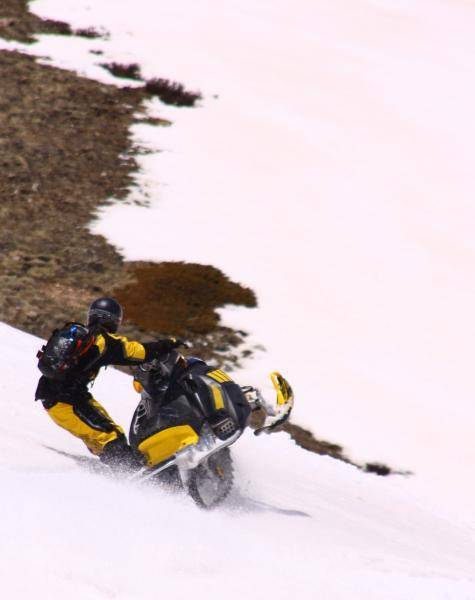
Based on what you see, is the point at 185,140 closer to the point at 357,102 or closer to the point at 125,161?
the point at 125,161

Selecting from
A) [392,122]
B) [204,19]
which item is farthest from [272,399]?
[204,19]

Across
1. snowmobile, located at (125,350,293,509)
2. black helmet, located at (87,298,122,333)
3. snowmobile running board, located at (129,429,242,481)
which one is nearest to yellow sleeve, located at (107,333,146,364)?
black helmet, located at (87,298,122,333)

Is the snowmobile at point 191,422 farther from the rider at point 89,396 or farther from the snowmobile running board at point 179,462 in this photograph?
the rider at point 89,396

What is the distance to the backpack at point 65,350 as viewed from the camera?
27.6ft

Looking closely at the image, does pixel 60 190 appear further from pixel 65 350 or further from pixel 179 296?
pixel 65 350

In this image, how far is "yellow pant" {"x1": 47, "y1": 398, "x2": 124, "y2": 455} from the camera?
8.80m

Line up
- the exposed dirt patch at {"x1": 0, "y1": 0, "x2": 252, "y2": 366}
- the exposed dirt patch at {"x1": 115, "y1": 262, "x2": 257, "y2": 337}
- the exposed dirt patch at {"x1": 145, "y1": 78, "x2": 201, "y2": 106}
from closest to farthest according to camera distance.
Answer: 1. the exposed dirt patch at {"x1": 0, "y1": 0, "x2": 252, "y2": 366}
2. the exposed dirt patch at {"x1": 115, "y1": 262, "x2": 257, "y2": 337}
3. the exposed dirt patch at {"x1": 145, "y1": 78, "x2": 201, "y2": 106}

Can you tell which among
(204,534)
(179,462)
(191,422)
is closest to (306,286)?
(191,422)

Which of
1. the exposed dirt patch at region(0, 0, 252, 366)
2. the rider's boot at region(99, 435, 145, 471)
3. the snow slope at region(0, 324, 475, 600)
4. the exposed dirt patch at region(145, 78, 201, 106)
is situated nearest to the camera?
the snow slope at region(0, 324, 475, 600)

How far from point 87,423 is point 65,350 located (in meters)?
0.86

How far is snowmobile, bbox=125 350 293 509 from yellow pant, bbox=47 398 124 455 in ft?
1.13

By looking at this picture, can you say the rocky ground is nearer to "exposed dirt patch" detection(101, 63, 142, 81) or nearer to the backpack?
"exposed dirt patch" detection(101, 63, 142, 81)

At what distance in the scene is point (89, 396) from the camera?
897 cm

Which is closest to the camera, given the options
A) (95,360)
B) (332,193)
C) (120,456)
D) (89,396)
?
(95,360)
